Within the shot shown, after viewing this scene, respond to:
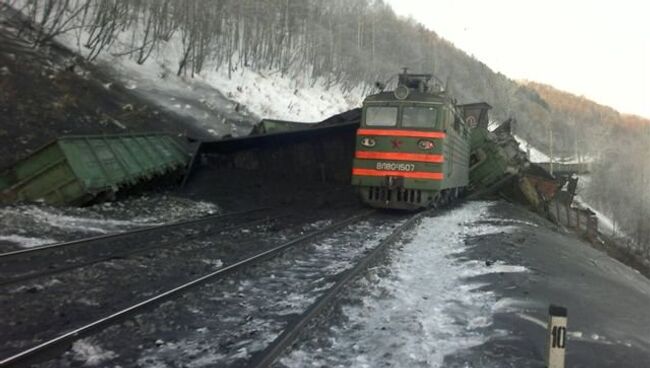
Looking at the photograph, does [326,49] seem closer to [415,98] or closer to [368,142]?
[415,98]

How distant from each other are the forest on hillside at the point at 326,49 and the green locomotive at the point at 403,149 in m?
8.99

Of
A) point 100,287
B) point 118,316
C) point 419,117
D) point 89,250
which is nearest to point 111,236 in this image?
point 89,250

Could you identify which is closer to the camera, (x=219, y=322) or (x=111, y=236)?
(x=219, y=322)

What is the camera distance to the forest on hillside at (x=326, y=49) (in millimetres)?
31486

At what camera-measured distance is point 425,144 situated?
14742mm

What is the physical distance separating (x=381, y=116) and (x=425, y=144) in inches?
64.1

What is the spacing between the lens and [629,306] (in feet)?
23.3

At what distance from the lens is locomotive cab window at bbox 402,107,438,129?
14984 mm

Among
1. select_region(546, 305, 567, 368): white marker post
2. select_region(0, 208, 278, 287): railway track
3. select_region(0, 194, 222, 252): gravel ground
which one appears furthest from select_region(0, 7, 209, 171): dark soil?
select_region(546, 305, 567, 368): white marker post

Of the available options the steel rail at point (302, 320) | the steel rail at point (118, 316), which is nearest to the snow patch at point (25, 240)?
the steel rail at point (118, 316)

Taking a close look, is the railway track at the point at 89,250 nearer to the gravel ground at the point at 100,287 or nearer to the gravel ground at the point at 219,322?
the gravel ground at the point at 100,287

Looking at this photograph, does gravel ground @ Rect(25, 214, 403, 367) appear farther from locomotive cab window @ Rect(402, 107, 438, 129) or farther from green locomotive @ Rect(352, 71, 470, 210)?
locomotive cab window @ Rect(402, 107, 438, 129)

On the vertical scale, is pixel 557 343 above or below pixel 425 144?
below

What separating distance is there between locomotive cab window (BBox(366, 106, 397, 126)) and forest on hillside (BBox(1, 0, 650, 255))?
8901 mm
